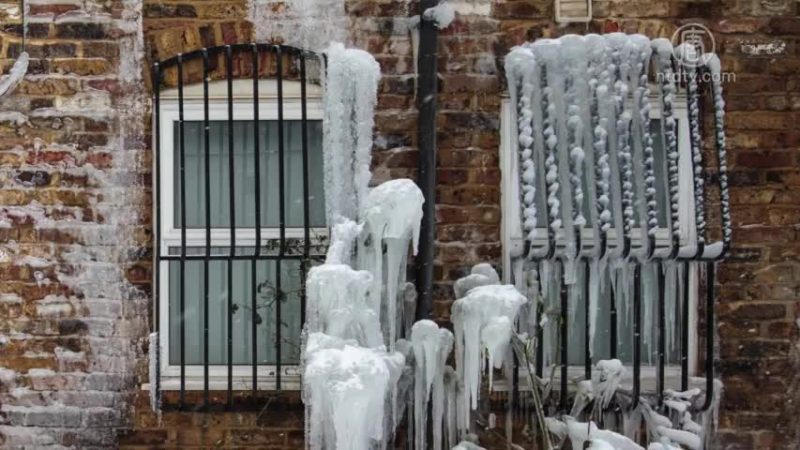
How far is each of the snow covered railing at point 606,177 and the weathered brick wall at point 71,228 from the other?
6.43 ft

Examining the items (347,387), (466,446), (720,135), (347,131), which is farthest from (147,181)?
(720,135)

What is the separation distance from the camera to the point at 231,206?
4418 millimetres

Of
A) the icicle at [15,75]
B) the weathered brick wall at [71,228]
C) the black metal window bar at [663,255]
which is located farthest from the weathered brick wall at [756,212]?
the icicle at [15,75]

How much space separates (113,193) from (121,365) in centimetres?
87

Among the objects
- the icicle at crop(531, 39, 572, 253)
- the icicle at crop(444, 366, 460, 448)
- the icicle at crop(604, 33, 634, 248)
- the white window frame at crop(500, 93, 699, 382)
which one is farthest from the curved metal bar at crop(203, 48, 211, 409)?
the icicle at crop(604, 33, 634, 248)

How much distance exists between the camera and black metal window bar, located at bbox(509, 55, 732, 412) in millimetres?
4316

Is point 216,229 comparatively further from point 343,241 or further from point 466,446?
point 466,446

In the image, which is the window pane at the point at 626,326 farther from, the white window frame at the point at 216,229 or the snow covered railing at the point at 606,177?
the white window frame at the point at 216,229

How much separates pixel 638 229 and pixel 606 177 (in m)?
0.42

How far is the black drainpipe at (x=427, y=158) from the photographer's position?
4.38 metres

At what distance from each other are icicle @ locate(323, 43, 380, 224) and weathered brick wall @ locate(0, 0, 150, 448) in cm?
96

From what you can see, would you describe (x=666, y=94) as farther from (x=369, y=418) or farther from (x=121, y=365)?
(x=121, y=365)

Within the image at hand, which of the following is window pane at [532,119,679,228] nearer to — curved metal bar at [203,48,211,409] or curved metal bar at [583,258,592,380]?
curved metal bar at [583,258,592,380]

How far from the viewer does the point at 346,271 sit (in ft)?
12.3
